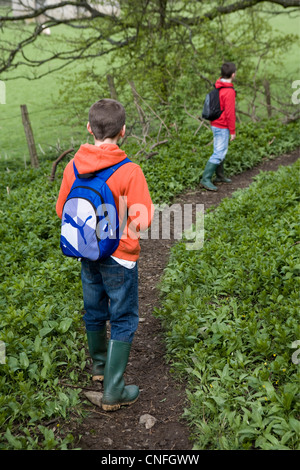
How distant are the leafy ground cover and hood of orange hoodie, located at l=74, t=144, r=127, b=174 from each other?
148cm

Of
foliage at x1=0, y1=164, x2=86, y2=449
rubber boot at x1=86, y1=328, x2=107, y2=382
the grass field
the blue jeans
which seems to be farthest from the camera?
the grass field

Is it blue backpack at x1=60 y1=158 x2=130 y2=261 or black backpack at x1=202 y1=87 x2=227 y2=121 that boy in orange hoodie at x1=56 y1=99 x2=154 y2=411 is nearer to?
blue backpack at x1=60 y1=158 x2=130 y2=261

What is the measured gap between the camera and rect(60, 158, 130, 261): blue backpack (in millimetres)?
2732

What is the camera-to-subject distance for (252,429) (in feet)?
8.75

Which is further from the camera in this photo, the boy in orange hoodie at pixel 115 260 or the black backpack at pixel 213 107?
the black backpack at pixel 213 107

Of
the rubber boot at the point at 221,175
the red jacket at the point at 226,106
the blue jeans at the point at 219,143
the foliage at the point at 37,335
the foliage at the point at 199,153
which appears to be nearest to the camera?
the foliage at the point at 37,335

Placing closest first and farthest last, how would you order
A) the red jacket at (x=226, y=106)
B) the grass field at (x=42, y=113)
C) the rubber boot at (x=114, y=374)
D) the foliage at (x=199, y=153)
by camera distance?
the rubber boot at (x=114, y=374), the red jacket at (x=226, y=106), the foliage at (x=199, y=153), the grass field at (x=42, y=113)

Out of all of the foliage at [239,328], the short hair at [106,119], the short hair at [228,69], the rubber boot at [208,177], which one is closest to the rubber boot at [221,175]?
the rubber boot at [208,177]

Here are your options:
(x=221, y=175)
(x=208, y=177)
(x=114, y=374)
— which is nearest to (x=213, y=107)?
(x=208, y=177)

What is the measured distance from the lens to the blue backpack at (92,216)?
2732mm

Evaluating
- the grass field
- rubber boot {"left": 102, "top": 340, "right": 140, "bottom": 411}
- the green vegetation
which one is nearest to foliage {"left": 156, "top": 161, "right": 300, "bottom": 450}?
the green vegetation

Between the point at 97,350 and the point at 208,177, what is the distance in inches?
195

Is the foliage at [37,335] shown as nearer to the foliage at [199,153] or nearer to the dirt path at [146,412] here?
the dirt path at [146,412]

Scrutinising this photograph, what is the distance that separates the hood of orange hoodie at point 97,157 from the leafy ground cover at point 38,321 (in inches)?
58.3
